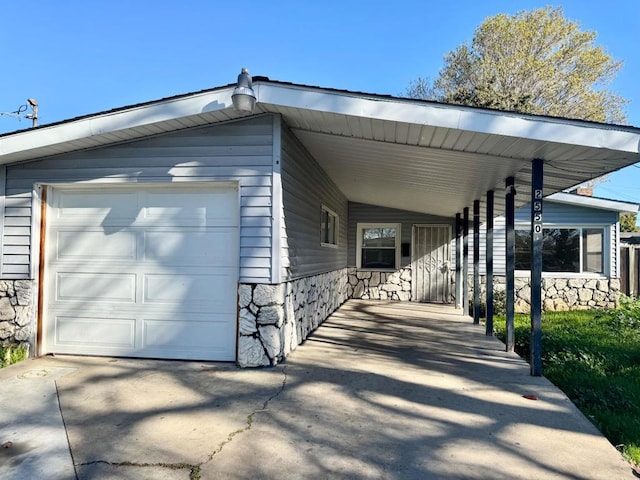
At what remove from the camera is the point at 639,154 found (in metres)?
3.79

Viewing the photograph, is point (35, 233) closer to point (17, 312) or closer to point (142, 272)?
point (17, 312)

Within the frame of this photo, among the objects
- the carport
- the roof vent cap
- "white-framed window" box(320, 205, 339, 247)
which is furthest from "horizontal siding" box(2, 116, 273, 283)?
"white-framed window" box(320, 205, 339, 247)

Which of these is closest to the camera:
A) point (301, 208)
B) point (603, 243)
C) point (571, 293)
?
point (301, 208)

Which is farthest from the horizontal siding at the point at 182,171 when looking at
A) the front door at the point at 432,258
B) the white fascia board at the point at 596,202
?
the white fascia board at the point at 596,202

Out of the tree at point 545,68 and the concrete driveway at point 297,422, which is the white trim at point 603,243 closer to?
the tree at point 545,68

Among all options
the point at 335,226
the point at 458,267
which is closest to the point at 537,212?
the point at 335,226

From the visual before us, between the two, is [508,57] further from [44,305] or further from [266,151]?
[44,305]

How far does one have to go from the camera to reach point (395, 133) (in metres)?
4.66

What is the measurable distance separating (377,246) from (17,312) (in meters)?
8.83

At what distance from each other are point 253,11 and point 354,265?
7.08 m

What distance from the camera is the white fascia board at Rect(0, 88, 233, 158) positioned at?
463 centimetres

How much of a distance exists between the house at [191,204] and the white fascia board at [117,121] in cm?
1

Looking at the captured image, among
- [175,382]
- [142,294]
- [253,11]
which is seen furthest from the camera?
[253,11]

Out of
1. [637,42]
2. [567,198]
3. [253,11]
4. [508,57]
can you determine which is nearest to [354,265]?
[567,198]
